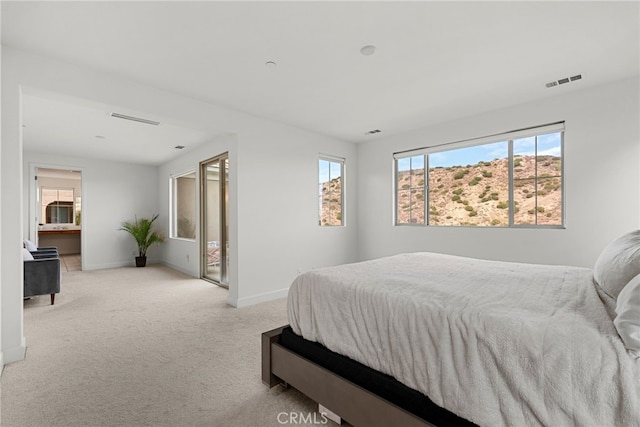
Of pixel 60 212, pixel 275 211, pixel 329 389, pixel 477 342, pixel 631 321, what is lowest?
pixel 329 389

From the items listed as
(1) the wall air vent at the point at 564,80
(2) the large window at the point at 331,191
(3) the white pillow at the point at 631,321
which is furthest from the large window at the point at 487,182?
(3) the white pillow at the point at 631,321

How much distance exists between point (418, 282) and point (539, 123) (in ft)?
9.52

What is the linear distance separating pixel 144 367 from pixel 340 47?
2.89 meters

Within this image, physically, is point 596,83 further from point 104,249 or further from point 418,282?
point 104,249

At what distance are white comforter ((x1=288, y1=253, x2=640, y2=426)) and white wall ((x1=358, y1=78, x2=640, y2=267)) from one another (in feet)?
5.20

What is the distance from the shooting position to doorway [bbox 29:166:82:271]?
827 centimetres

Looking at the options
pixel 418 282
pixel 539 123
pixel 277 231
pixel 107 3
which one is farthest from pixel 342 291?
pixel 539 123

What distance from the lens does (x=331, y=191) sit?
509cm

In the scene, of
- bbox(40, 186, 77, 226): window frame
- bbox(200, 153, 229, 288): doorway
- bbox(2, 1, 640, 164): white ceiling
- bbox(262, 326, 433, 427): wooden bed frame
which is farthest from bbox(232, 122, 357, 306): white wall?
bbox(40, 186, 77, 226): window frame

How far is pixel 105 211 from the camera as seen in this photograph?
263 inches

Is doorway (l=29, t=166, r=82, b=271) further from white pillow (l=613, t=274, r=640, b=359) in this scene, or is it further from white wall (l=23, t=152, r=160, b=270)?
white pillow (l=613, t=274, r=640, b=359)

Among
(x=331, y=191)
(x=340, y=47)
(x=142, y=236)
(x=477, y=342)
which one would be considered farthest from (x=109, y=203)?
(x=477, y=342)

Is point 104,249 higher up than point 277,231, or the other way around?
point 277,231

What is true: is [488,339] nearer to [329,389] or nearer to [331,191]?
[329,389]
